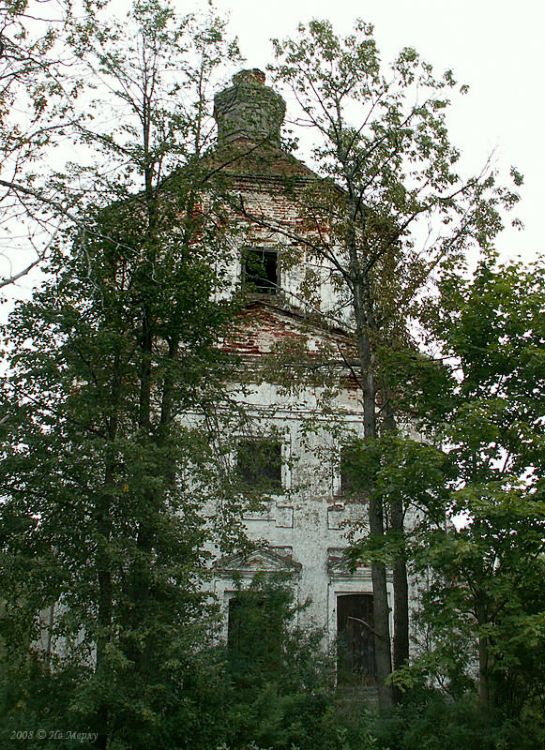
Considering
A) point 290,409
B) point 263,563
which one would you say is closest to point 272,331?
point 290,409

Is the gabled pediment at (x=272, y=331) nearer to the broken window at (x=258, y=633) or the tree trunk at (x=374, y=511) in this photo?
the tree trunk at (x=374, y=511)

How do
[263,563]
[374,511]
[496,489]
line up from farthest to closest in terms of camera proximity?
1. [263,563]
2. [374,511]
3. [496,489]

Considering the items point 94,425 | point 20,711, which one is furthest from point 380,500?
point 20,711

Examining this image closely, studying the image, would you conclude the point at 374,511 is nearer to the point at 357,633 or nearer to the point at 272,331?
the point at 357,633

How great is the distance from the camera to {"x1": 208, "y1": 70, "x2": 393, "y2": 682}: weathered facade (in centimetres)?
1568

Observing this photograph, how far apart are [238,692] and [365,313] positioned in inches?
276

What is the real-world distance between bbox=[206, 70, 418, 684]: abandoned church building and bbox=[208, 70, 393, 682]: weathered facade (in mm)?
27

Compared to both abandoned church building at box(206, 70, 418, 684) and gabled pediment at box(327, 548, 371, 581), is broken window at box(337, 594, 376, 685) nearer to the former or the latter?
abandoned church building at box(206, 70, 418, 684)

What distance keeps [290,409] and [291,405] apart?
3.04 metres

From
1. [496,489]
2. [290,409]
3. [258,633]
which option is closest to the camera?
[496,489]

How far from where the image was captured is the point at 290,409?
725 inches

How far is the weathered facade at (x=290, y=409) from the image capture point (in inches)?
617

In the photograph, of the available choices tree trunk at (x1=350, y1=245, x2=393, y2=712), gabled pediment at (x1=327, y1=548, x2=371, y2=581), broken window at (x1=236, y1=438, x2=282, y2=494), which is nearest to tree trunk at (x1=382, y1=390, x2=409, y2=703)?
tree trunk at (x1=350, y1=245, x2=393, y2=712)

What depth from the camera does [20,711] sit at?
446 inches
